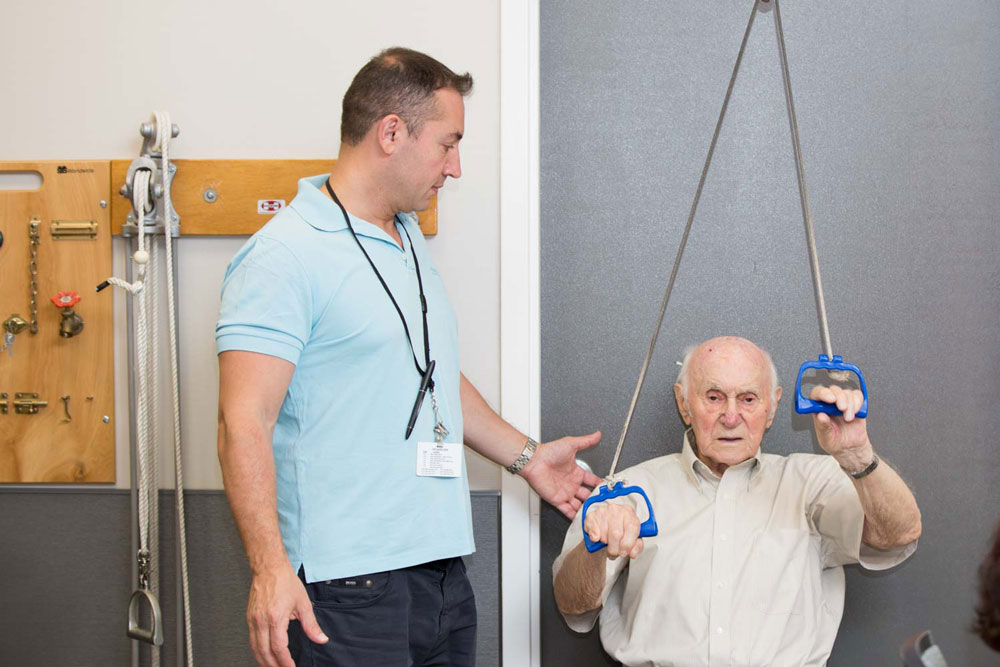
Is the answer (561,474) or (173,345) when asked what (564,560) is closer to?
(561,474)

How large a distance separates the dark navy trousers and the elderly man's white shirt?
41cm

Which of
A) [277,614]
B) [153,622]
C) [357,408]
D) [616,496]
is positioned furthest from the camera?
[153,622]

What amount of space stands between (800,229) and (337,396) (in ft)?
4.12

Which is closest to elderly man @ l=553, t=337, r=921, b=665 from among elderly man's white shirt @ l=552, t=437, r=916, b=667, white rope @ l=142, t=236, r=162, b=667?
elderly man's white shirt @ l=552, t=437, r=916, b=667

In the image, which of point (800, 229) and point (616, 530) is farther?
point (800, 229)

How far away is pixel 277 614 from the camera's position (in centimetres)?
147

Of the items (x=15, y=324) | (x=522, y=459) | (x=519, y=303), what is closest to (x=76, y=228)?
(x=15, y=324)

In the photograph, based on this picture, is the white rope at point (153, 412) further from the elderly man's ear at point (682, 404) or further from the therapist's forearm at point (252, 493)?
the elderly man's ear at point (682, 404)

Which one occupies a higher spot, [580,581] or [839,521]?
[839,521]

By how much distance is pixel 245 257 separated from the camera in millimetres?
1645

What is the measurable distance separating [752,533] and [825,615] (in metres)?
0.23

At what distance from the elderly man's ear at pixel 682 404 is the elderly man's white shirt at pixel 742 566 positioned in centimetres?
7

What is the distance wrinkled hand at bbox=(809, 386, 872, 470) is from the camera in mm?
1694

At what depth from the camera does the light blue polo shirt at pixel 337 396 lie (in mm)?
1608
